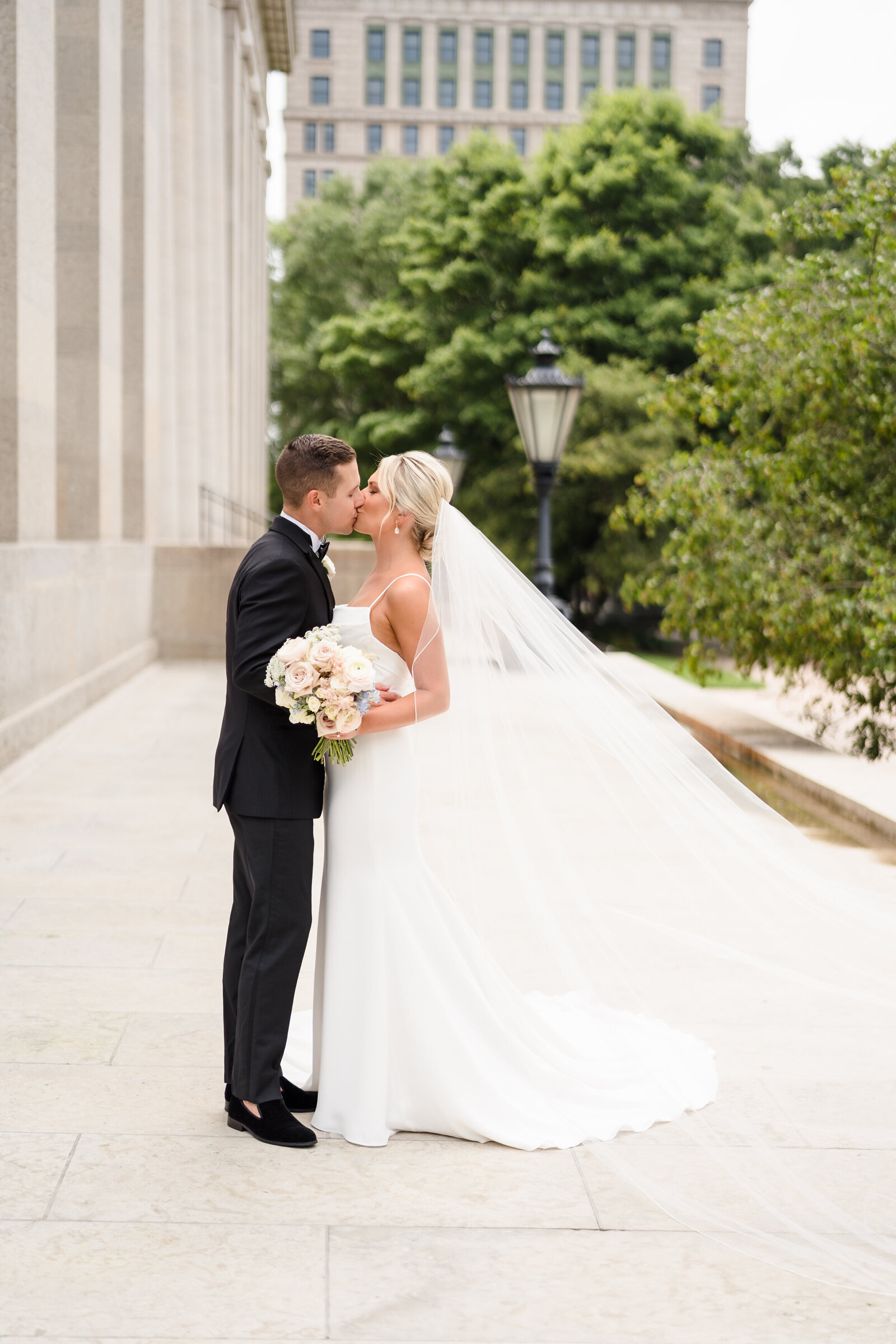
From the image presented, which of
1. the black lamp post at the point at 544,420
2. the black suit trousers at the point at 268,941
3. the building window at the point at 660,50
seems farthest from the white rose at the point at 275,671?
the building window at the point at 660,50

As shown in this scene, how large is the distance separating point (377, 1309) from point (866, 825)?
7.20 meters

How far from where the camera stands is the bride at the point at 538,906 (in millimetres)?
4500

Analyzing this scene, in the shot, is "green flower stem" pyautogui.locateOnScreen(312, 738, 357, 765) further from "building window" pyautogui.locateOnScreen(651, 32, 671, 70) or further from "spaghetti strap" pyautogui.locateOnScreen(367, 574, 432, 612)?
"building window" pyautogui.locateOnScreen(651, 32, 671, 70)

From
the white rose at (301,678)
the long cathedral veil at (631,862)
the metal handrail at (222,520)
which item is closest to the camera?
the white rose at (301,678)

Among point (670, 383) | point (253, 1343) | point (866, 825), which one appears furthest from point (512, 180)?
point (253, 1343)

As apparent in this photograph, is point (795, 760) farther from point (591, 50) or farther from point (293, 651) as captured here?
point (591, 50)

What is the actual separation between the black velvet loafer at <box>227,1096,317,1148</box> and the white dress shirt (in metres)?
1.78

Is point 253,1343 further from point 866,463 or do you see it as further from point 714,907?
point 866,463

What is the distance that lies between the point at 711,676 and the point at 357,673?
18.4 metres

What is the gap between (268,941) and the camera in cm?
444

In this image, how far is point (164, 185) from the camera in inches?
874

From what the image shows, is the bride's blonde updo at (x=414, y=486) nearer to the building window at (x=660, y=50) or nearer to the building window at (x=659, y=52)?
the building window at (x=659, y=52)

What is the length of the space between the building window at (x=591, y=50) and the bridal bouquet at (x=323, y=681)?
111 metres

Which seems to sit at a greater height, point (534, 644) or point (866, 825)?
point (534, 644)
